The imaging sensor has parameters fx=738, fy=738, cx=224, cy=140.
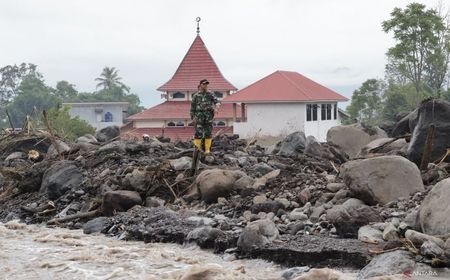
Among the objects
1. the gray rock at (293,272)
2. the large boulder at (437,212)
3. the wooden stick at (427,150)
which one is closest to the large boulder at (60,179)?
the wooden stick at (427,150)

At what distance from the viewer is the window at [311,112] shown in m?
34.9

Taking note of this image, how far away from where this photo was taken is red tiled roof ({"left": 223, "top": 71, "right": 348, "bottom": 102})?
34.2 meters

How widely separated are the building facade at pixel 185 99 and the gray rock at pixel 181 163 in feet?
70.1

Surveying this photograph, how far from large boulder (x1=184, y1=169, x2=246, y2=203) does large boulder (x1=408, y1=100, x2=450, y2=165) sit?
261 cm

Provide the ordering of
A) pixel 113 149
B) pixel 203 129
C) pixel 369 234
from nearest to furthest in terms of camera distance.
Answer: pixel 369 234 → pixel 203 129 → pixel 113 149

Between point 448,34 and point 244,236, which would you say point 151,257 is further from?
point 448,34

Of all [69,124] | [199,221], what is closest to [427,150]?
[199,221]

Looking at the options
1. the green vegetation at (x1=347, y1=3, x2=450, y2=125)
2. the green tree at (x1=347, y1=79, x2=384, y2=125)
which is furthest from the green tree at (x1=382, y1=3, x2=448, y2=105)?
the green tree at (x1=347, y1=79, x2=384, y2=125)

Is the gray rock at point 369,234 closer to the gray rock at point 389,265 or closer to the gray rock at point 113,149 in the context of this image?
the gray rock at point 389,265

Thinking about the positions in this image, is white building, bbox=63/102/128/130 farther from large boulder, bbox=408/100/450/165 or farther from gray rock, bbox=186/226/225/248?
gray rock, bbox=186/226/225/248

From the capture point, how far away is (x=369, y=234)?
25.2 ft

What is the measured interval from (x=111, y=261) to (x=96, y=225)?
2.12 m

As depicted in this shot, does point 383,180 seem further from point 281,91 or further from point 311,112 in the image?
point 311,112

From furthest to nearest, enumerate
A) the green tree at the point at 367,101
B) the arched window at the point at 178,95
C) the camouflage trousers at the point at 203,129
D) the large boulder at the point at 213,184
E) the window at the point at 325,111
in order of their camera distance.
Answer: the green tree at the point at 367,101
the arched window at the point at 178,95
the window at the point at 325,111
the camouflage trousers at the point at 203,129
the large boulder at the point at 213,184
